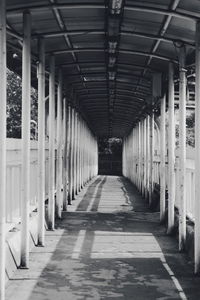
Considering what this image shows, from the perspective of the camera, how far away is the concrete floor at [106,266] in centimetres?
570

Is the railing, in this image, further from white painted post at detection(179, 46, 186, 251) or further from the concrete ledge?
white painted post at detection(179, 46, 186, 251)

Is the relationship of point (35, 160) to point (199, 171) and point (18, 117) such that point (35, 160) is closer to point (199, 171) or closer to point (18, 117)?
point (199, 171)

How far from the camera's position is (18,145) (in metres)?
7.48

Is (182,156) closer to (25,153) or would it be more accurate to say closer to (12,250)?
(25,153)

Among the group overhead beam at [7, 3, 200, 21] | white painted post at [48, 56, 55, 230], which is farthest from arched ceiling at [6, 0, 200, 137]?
white painted post at [48, 56, 55, 230]

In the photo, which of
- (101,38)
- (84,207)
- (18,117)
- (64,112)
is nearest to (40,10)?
(101,38)

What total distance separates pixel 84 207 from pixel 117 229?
13.4 feet

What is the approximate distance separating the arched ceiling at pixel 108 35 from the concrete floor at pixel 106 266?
341 centimetres

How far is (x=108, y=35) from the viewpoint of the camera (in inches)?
318

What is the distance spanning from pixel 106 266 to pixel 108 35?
3.67 m

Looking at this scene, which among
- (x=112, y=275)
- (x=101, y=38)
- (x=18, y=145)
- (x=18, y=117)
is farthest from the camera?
(x=18, y=117)

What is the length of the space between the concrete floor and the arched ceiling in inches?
134

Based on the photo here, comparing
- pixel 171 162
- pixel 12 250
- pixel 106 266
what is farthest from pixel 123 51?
pixel 12 250

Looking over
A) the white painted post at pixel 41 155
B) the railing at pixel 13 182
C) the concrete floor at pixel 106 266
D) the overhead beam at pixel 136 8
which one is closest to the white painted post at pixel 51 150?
the concrete floor at pixel 106 266
